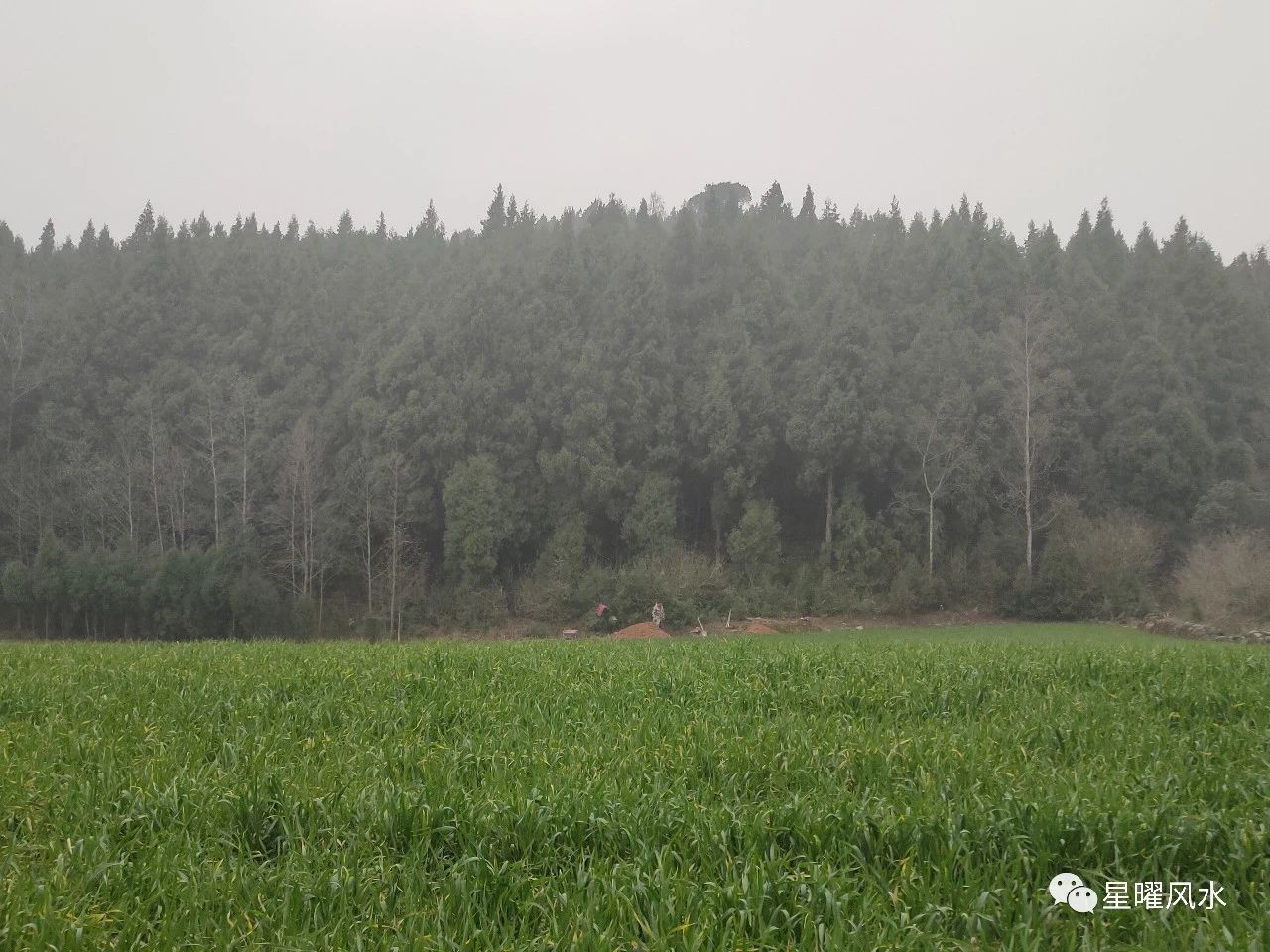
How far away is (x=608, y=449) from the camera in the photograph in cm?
4066

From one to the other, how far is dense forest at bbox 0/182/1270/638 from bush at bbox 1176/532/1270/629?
4.44 feet

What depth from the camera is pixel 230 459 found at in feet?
137

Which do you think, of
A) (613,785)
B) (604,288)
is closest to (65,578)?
(604,288)

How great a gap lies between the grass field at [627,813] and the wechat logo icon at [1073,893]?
0.20ft

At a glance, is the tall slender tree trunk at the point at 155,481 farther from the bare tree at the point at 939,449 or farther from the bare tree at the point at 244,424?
the bare tree at the point at 939,449

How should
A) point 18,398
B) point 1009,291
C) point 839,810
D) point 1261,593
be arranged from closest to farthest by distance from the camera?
point 839,810 → point 1261,593 → point 18,398 → point 1009,291

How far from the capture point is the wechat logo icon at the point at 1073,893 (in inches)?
128

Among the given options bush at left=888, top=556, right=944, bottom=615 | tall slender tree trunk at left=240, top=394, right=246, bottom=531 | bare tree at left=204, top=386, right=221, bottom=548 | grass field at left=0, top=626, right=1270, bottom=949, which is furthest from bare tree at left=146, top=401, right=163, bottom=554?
grass field at left=0, top=626, right=1270, bottom=949

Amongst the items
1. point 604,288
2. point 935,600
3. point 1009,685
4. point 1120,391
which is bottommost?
point 935,600

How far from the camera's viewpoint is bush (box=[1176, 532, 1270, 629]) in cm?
2511

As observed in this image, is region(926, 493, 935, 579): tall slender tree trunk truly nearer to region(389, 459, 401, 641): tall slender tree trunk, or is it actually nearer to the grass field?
region(389, 459, 401, 641): tall slender tree trunk

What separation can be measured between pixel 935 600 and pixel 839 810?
3448 centimetres

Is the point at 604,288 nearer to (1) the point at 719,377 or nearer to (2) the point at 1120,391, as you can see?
(1) the point at 719,377

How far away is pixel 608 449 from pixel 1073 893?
3760 centimetres
